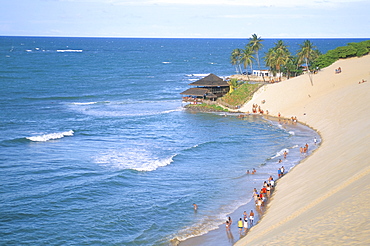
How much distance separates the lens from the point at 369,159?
26.4 meters

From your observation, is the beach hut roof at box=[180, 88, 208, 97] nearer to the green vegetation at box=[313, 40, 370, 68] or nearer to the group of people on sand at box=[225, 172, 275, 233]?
the green vegetation at box=[313, 40, 370, 68]

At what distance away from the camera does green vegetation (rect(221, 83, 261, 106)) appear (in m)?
61.1

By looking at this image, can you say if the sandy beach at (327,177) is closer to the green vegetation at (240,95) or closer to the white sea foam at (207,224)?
the white sea foam at (207,224)

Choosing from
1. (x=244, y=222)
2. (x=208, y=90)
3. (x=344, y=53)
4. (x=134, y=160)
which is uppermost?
(x=344, y=53)

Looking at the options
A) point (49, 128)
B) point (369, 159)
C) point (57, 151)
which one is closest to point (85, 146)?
point (57, 151)

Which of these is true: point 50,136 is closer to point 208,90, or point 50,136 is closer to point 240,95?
point 208,90

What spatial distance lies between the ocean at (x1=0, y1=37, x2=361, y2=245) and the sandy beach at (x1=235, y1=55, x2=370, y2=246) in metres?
2.57

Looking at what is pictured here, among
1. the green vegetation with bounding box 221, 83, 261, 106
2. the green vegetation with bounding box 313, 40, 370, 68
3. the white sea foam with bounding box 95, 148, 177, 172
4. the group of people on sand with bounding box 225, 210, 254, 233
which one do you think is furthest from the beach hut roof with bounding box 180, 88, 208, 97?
the group of people on sand with bounding box 225, 210, 254, 233

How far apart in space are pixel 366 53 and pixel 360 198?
5525 cm

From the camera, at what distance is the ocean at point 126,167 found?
81.4 ft

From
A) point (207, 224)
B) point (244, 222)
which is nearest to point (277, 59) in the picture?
point (207, 224)

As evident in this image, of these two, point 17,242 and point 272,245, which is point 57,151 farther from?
point 272,245

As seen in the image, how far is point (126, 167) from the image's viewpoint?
116 feet

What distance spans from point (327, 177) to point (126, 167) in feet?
52.9
